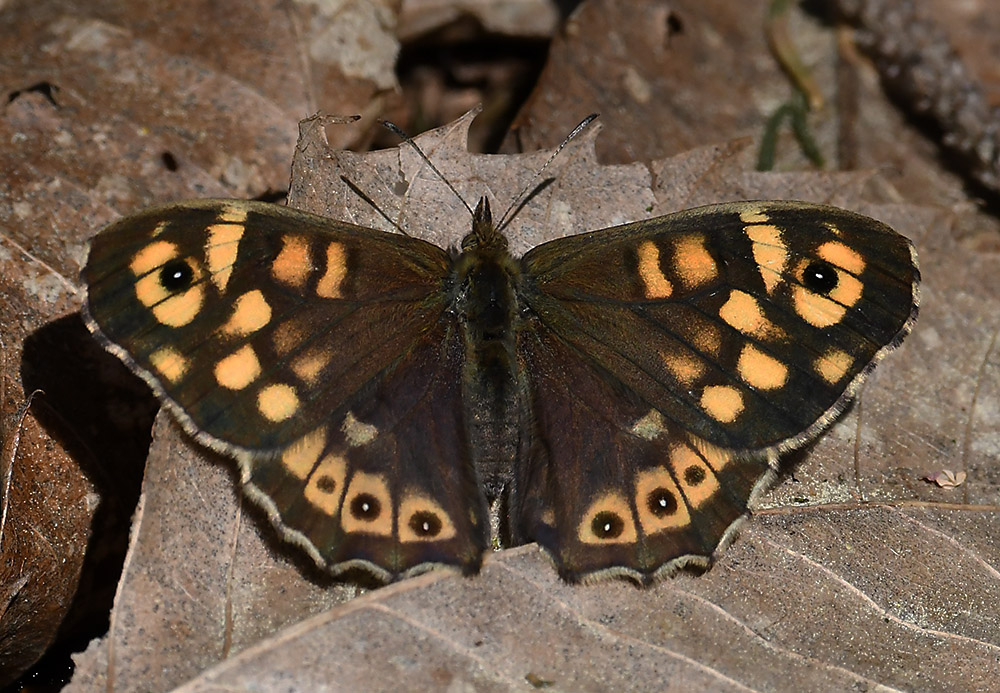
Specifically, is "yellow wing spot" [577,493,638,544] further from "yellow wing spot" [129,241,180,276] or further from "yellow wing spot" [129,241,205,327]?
"yellow wing spot" [129,241,180,276]

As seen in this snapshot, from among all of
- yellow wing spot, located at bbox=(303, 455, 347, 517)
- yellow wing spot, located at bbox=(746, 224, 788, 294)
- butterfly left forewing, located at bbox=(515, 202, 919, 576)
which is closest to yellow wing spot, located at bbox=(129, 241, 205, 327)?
yellow wing spot, located at bbox=(303, 455, 347, 517)

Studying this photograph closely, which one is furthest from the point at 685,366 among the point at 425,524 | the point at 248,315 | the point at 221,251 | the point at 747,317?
the point at 221,251

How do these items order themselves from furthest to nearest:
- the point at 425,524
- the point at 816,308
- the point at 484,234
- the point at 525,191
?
the point at 525,191 < the point at 484,234 < the point at 816,308 < the point at 425,524

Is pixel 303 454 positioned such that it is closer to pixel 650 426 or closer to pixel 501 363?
pixel 501 363

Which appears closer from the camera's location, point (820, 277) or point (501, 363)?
point (820, 277)

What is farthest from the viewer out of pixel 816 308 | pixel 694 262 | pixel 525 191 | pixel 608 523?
pixel 525 191

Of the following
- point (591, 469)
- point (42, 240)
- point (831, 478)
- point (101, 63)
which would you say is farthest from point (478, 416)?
point (101, 63)

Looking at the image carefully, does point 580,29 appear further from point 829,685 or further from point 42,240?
point 829,685

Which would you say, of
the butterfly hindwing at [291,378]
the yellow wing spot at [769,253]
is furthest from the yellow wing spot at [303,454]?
the yellow wing spot at [769,253]
